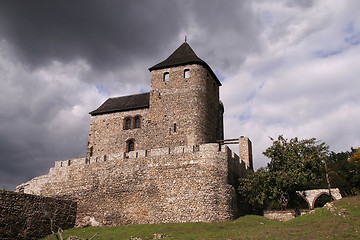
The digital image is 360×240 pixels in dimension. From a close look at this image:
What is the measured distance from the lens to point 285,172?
79.8 ft

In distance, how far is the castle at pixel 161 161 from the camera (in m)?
22.2

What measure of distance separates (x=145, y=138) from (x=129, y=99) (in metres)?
7.04

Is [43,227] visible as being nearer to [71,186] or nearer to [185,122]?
[71,186]

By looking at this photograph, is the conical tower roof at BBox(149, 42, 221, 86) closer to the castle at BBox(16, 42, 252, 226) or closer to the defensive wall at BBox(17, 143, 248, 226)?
the castle at BBox(16, 42, 252, 226)

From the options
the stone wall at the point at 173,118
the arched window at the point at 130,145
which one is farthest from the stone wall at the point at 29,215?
the stone wall at the point at 173,118

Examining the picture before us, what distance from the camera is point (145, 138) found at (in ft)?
97.3

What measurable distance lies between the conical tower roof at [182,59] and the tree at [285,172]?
1044 cm

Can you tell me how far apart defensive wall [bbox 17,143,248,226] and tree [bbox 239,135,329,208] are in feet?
5.88

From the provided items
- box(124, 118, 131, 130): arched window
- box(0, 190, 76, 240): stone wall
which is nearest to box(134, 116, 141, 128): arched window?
box(124, 118, 131, 130): arched window

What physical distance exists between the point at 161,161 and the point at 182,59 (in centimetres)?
1210

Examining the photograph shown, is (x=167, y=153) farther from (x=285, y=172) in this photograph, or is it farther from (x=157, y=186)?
(x=285, y=172)

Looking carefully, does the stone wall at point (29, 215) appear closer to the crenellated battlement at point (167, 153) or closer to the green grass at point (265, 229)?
the green grass at point (265, 229)

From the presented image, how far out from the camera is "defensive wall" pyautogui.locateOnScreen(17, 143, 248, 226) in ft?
71.6

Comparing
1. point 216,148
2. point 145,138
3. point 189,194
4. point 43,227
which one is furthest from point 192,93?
point 43,227
